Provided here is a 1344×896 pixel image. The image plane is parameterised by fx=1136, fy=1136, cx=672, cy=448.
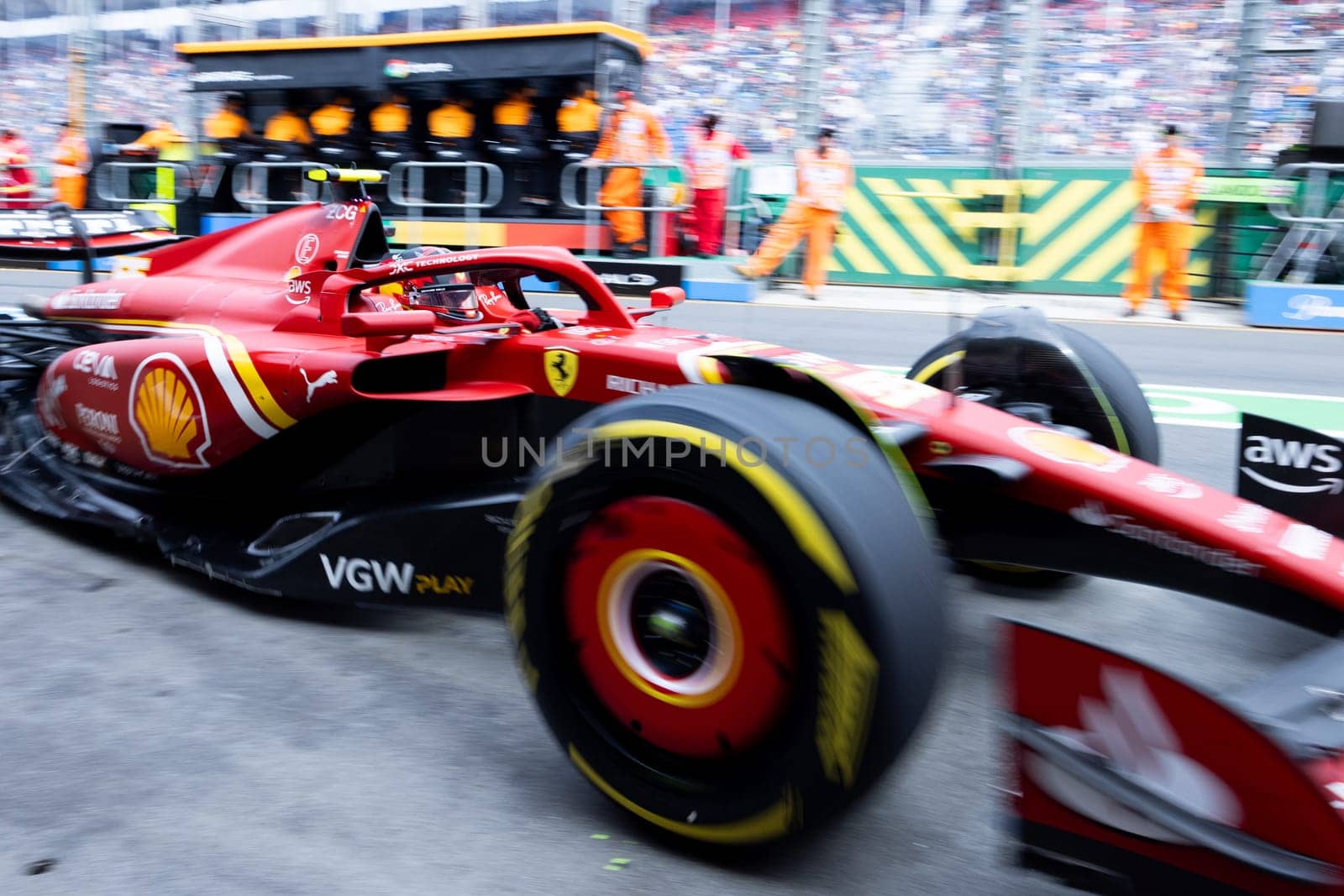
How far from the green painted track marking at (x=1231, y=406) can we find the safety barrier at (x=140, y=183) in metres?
11.9

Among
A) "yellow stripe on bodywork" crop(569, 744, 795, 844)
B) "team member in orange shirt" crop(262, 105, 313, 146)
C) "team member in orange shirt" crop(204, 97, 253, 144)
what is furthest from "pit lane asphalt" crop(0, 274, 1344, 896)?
"team member in orange shirt" crop(204, 97, 253, 144)

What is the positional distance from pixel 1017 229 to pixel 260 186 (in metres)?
9.69

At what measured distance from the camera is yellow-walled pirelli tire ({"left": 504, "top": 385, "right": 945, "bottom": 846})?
75.0 inches

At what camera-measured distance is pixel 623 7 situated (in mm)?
13852

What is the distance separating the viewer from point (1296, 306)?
35.4 ft

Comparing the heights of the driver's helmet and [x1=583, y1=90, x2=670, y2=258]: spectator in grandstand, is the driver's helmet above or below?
below

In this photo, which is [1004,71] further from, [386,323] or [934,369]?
[386,323]

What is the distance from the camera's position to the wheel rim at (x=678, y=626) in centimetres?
205

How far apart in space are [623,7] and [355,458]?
11728mm

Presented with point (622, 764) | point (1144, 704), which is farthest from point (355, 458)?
point (1144, 704)

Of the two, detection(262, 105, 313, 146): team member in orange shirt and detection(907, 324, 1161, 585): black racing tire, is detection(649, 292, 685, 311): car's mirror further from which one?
detection(262, 105, 313, 146): team member in orange shirt

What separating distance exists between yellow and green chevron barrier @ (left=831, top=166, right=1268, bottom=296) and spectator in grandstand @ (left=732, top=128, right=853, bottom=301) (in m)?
0.90

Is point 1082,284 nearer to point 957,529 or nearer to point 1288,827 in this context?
point 957,529

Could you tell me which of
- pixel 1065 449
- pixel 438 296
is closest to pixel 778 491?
pixel 1065 449
